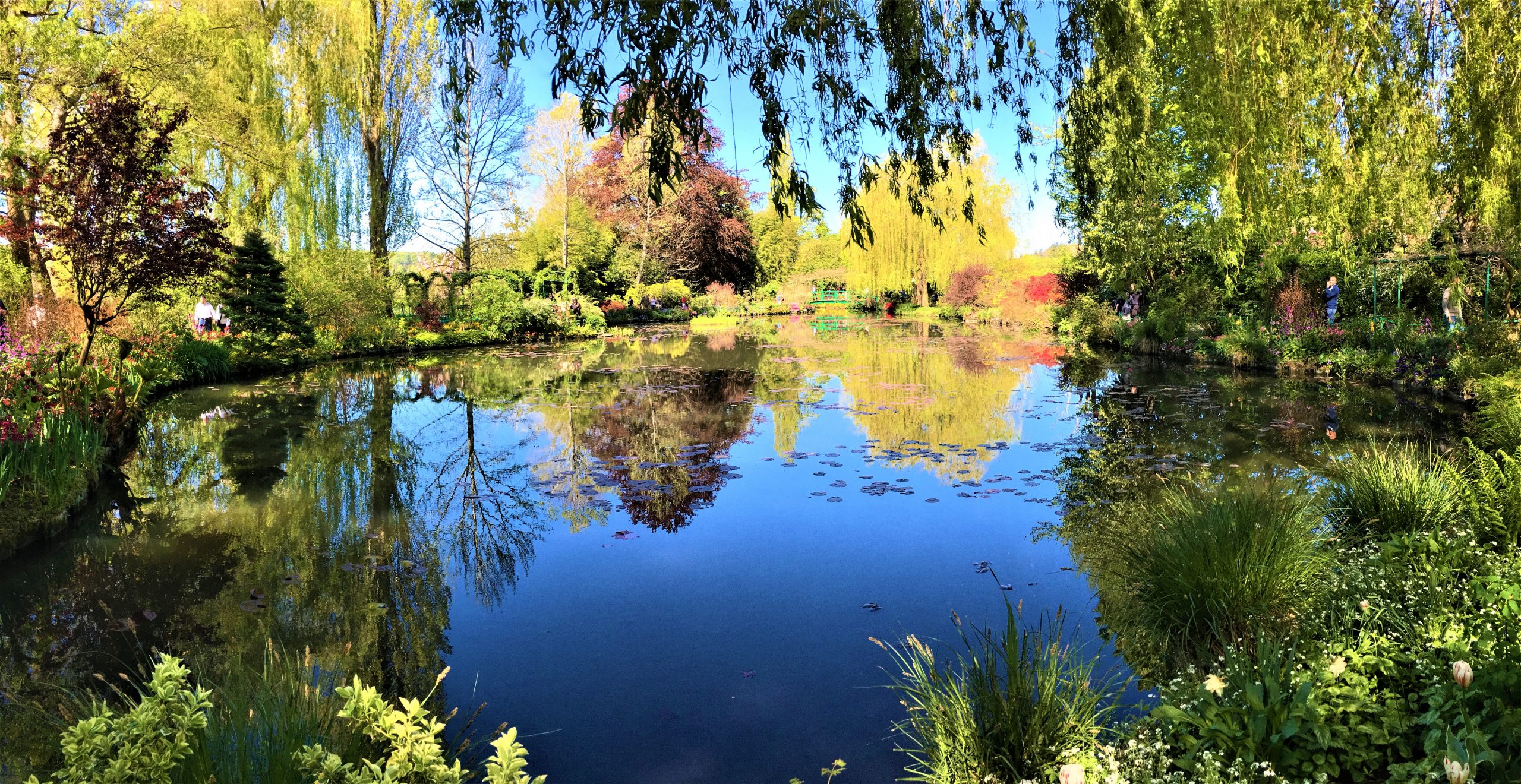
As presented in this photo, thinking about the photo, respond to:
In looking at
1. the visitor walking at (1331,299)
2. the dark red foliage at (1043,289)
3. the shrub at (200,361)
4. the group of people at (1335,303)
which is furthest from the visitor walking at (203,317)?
the dark red foliage at (1043,289)

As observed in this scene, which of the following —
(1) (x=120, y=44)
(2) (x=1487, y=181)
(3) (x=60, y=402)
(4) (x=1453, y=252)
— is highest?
(1) (x=120, y=44)

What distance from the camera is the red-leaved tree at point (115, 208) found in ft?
25.9

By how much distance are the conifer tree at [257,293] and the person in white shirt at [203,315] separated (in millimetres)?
375

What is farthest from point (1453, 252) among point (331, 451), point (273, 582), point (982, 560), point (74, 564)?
point (331, 451)

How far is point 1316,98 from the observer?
470 centimetres

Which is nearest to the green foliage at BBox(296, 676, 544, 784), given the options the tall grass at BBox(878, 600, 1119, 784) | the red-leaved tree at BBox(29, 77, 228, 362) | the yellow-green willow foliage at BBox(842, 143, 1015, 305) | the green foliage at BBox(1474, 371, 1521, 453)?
the tall grass at BBox(878, 600, 1119, 784)

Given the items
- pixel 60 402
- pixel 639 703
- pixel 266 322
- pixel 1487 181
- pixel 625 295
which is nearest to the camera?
pixel 639 703

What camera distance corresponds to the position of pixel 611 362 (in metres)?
18.8

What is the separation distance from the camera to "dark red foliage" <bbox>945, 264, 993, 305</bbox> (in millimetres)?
36594

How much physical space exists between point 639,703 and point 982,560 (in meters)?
2.64

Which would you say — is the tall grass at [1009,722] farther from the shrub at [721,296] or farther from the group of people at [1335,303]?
the shrub at [721,296]

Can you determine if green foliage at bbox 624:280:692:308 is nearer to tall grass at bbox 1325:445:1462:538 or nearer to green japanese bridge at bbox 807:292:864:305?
green japanese bridge at bbox 807:292:864:305

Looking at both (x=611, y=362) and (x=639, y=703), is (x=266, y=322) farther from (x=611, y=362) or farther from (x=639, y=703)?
(x=639, y=703)

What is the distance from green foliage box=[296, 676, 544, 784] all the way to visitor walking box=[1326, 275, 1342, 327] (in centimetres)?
1675
